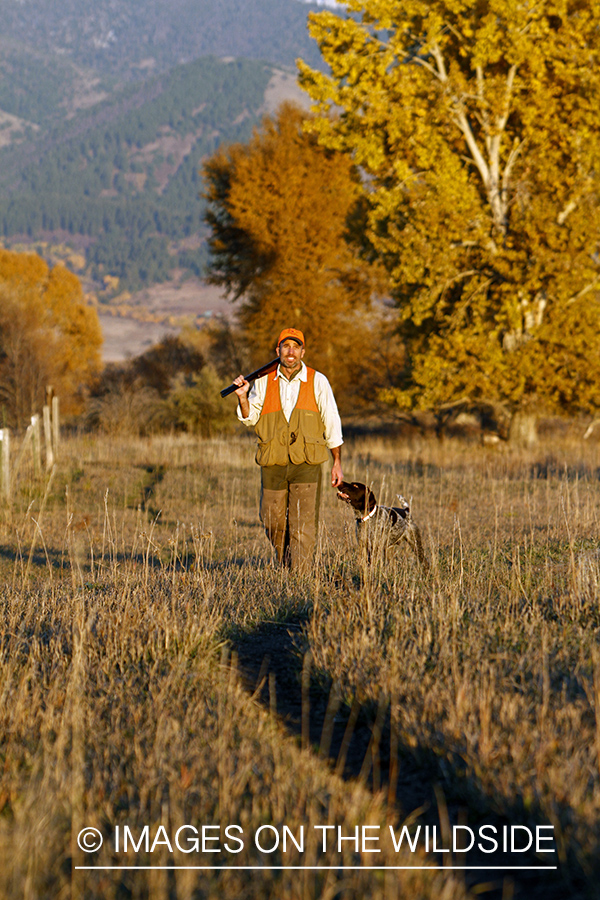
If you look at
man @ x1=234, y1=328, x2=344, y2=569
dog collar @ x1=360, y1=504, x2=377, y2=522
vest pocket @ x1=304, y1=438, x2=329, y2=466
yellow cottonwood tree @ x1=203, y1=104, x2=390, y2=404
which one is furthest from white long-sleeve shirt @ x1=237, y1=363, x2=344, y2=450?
yellow cottonwood tree @ x1=203, y1=104, x2=390, y2=404

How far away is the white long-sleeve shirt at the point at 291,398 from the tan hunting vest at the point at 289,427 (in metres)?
0.04

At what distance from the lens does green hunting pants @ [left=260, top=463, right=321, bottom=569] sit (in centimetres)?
671

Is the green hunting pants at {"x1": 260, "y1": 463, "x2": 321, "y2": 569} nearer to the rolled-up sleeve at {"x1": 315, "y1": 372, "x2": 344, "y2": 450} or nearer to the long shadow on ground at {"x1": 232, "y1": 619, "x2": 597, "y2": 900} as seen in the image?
the rolled-up sleeve at {"x1": 315, "y1": 372, "x2": 344, "y2": 450}

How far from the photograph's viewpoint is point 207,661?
162 inches

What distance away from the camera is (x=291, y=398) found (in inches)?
259

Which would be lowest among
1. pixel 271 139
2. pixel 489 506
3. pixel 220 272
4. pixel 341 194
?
pixel 489 506

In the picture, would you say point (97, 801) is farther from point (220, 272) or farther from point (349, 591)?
point (220, 272)

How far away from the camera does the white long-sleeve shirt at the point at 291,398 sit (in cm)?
657

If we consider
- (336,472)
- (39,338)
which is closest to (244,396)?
(336,472)

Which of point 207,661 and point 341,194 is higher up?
point 341,194

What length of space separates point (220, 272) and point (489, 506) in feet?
76.7

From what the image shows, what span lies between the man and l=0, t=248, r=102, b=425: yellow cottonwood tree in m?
21.5

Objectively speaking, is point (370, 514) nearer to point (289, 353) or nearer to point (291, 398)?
point (291, 398)

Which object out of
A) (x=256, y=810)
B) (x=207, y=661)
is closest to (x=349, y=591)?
(x=207, y=661)
